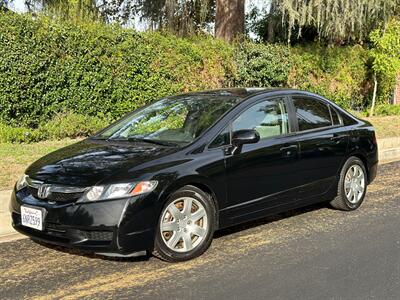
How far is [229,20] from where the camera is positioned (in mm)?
16109

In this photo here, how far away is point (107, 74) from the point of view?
12.1 m

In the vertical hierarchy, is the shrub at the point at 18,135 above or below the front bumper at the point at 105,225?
above

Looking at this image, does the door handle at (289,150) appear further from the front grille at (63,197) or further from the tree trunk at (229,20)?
the tree trunk at (229,20)

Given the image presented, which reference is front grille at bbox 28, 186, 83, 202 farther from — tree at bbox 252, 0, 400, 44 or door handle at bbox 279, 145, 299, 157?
tree at bbox 252, 0, 400, 44

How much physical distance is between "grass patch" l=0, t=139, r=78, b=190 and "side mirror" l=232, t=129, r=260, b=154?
3102 mm

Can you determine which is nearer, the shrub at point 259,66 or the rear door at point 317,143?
the rear door at point 317,143

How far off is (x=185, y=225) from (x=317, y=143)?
6.61ft

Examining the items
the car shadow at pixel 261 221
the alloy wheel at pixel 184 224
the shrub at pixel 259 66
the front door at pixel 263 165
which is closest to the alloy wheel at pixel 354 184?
the car shadow at pixel 261 221

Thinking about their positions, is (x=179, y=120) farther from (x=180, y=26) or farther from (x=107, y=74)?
(x=180, y=26)

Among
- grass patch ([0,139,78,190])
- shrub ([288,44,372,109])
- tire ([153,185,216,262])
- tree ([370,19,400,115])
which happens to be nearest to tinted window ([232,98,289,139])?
tire ([153,185,216,262])

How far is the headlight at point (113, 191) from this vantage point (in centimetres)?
425

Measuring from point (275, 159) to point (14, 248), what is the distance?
270 centimetres

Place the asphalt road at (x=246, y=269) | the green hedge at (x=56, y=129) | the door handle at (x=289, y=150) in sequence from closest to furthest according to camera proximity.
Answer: the asphalt road at (x=246, y=269) → the door handle at (x=289, y=150) → the green hedge at (x=56, y=129)

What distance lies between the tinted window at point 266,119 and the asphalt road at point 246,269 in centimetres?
106
